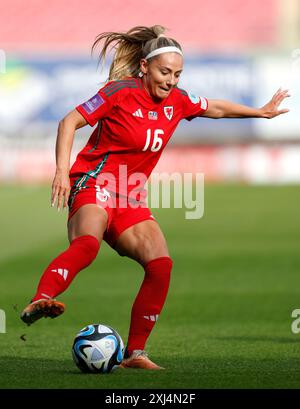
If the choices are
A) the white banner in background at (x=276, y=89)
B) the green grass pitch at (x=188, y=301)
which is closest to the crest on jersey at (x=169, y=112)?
the green grass pitch at (x=188, y=301)

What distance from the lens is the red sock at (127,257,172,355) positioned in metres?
6.78

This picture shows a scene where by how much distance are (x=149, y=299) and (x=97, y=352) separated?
541 millimetres

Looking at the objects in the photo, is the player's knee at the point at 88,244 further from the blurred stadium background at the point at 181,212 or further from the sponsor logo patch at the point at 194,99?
the sponsor logo patch at the point at 194,99

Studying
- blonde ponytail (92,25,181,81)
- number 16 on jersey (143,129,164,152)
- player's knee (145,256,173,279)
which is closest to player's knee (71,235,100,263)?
player's knee (145,256,173,279)

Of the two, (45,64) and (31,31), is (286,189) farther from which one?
(31,31)

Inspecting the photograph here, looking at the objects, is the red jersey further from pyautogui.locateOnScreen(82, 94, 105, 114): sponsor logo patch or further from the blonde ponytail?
the blonde ponytail

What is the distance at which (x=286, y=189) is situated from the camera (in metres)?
28.4

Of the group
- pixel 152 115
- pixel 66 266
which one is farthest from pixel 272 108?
pixel 66 266

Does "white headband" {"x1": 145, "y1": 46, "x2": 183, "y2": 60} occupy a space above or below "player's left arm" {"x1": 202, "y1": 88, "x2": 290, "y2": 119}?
above

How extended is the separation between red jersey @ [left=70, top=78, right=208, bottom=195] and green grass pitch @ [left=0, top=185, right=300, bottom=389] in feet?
3.95

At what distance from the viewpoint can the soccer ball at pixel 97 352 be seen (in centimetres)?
658

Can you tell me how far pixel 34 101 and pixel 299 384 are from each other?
26.1 meters

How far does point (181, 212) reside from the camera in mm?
23297

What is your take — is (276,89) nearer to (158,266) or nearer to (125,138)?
(125,138)
